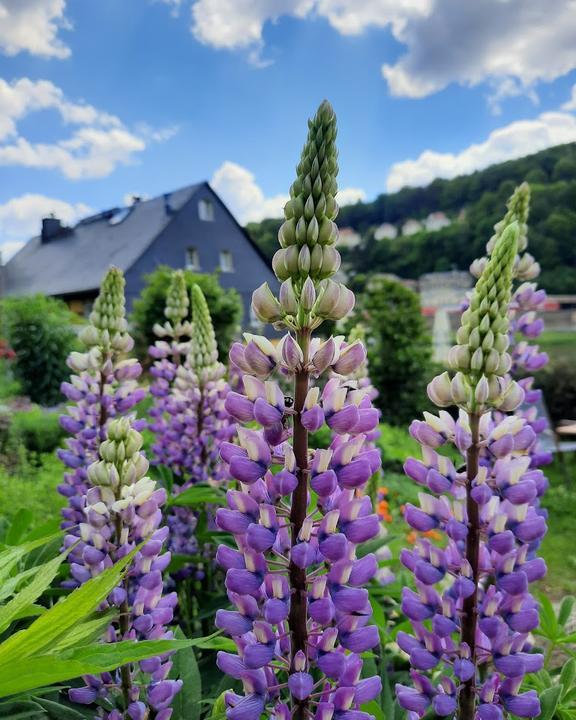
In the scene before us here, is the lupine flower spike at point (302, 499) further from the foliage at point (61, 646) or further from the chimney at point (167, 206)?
the chimney at point (167, 206)

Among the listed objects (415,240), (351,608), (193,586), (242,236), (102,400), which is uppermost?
(415,240)

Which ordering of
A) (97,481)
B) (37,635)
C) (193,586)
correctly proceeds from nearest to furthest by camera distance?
(37,635)
(97,481)
(193,586)

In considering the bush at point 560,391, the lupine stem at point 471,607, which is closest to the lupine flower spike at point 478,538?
the lupine stem at point 471,607

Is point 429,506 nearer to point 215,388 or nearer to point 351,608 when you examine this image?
point 351,608

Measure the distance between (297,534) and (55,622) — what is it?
0.44 meters

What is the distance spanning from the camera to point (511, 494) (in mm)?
1301

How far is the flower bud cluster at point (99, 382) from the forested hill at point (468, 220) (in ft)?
108

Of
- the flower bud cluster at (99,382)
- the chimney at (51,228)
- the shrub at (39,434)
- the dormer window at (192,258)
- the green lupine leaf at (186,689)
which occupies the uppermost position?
the chimney at (51,228)

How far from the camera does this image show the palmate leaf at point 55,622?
0.91 meters

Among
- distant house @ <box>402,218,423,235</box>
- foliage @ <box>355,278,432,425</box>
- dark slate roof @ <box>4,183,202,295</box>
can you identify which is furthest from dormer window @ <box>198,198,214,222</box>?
distant house @ <box>402,218,423,235</box>

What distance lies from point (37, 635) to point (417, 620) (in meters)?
0.80

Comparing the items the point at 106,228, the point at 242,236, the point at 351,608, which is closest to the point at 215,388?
the point at 351,608

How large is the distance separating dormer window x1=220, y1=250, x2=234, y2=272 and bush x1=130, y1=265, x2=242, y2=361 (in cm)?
1394

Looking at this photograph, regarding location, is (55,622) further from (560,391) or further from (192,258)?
(192,258)
